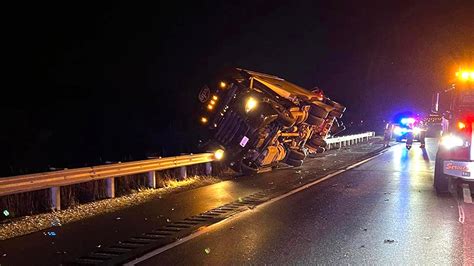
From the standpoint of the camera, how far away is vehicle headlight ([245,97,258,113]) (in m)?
14.4

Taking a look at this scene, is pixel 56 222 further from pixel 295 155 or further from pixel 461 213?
pixel 295 155

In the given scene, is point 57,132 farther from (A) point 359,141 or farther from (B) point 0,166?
(A) point 359,141

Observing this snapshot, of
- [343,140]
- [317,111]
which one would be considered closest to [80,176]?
[317,111]

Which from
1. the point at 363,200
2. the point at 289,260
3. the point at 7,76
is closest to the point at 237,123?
the point at 363,200

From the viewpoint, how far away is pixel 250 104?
1441 centimetres

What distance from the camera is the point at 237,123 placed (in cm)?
1477

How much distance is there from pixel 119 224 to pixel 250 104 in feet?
22.5

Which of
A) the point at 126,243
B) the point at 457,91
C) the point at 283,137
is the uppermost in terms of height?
the point at 457,91

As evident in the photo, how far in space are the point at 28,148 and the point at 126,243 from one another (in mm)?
14127

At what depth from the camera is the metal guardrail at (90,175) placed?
875 centimetres

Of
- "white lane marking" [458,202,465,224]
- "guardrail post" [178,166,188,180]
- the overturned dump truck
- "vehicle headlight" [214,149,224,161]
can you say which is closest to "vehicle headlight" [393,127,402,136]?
the overturned dump truck

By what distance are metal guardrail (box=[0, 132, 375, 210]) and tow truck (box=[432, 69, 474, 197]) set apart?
6.25 meters

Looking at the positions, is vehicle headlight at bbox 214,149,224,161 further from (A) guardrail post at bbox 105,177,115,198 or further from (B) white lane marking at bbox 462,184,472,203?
(B) white lane marking at bbox 462,184,472,203

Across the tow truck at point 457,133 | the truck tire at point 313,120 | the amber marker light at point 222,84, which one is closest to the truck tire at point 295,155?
the truck tire at point 313,120
